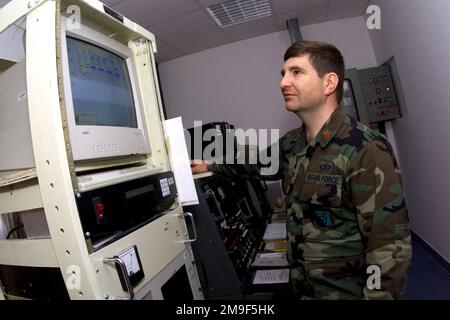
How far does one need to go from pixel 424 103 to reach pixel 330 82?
5.74 feet

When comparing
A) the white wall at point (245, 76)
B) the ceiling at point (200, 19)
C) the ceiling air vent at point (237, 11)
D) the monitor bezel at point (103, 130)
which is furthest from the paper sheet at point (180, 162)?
the white wall at point (245, 76)

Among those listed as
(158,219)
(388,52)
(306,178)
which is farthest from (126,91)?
(388,52)

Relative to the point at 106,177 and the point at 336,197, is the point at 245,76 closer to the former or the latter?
the point at 336,197

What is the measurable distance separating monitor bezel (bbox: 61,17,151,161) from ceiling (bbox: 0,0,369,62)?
1.64m

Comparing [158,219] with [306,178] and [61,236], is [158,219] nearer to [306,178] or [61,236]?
[61,236]

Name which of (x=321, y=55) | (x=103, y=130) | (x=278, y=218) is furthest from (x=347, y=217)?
(x=278, y=218)

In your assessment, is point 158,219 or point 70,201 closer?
point 70,201

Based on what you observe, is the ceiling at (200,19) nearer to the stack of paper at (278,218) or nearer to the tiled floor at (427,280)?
the stack of paper at (278,218)

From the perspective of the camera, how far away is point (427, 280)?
7.88ft

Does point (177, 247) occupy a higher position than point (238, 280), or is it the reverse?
point (177, 247)

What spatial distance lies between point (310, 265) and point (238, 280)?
40 cm

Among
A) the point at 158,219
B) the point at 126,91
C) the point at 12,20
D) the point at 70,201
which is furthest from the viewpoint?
the point at 126,91

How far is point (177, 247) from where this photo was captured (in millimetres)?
1073

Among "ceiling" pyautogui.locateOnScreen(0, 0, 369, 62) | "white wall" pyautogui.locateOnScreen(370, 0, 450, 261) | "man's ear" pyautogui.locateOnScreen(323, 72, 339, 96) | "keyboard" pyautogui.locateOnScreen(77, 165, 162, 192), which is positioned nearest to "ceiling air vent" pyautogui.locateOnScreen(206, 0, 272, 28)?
"ceiling" pyautogui.locateOnScreen(0, 0, 369, 62)
